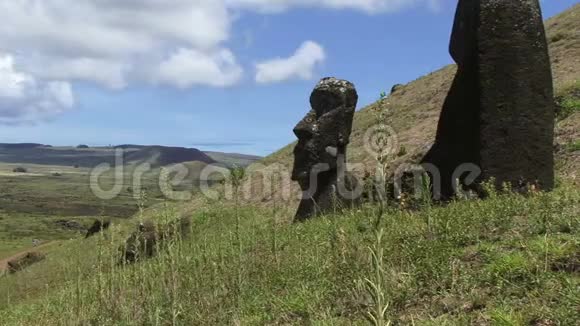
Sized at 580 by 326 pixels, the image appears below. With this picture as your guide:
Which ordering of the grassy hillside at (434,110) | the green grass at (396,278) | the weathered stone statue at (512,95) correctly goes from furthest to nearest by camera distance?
the grassy hillside at (434,110), the weathered stone statue at (512,95), the green grass at (396,278)

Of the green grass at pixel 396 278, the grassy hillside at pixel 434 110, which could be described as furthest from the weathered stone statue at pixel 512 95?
the grassy hillside at pixel 434 110

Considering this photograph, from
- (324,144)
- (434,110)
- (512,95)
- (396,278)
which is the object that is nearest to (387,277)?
(396,278)

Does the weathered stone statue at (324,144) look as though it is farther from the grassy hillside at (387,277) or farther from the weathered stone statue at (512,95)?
the weathered stone statue at (512,95)

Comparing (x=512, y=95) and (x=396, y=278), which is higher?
(x=512, y=95)

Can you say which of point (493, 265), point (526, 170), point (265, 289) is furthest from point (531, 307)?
point (526, 170)

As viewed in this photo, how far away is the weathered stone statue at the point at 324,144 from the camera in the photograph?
51.9 feet

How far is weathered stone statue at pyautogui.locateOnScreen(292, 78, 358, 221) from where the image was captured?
1582cm

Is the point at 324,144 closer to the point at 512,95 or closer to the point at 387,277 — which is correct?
the point at 512,95

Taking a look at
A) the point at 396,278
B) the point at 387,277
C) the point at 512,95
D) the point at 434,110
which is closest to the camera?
the point at 387,277

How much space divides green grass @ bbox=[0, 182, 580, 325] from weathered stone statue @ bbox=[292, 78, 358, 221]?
603 cm

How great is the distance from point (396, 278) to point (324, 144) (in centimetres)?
982

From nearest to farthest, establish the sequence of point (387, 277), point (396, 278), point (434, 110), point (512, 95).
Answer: point (387, 277) < point (396, 278) < point (512, 95) < point (434, 110)

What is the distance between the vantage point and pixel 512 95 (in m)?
11.1

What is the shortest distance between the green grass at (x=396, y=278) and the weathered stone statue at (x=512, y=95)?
1.80 m
